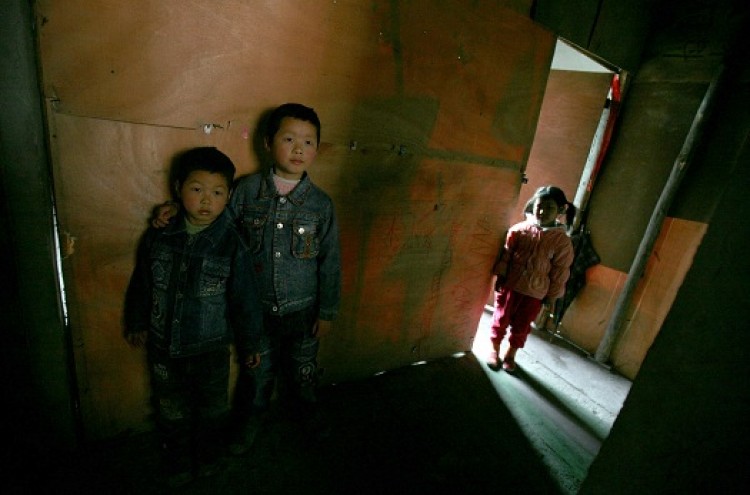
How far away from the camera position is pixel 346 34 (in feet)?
6.39

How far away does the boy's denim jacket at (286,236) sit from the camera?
185 centimetres

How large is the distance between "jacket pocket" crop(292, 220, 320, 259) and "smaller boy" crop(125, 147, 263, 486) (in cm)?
27

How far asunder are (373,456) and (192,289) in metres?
1.54

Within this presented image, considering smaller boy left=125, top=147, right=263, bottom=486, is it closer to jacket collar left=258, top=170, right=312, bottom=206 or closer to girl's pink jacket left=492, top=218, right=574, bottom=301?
jacket collar left=258, top=170, right=312, bottom=206

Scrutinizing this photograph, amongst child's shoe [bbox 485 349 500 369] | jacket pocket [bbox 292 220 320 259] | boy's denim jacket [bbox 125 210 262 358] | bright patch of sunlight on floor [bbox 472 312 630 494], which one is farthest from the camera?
child's shoe [bbox 485 349 500 369]

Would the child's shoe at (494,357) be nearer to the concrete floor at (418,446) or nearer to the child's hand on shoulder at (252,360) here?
the concrete floor at (418,446)

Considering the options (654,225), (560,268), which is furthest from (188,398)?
(654,225)

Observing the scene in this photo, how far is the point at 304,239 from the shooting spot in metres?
1.92

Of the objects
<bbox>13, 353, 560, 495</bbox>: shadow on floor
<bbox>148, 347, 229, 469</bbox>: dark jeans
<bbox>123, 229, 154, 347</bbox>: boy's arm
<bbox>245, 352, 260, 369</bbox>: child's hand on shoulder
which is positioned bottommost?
<bbox>13, 353, 560, 495</bbox>: shadow on floor

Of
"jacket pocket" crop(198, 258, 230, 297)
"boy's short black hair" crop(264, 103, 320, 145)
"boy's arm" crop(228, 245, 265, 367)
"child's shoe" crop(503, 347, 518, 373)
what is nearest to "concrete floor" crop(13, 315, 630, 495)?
"child's shoe" crop(503, 347, 518, 373)

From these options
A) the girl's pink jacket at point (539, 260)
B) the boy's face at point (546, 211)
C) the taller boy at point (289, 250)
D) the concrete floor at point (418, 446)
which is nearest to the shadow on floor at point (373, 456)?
the concrete floor at point (418, 446)

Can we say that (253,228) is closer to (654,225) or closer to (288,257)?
(288,257)

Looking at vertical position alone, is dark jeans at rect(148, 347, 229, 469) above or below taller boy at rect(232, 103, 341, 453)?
below

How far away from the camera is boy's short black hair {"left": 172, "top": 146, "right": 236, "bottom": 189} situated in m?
1.56
